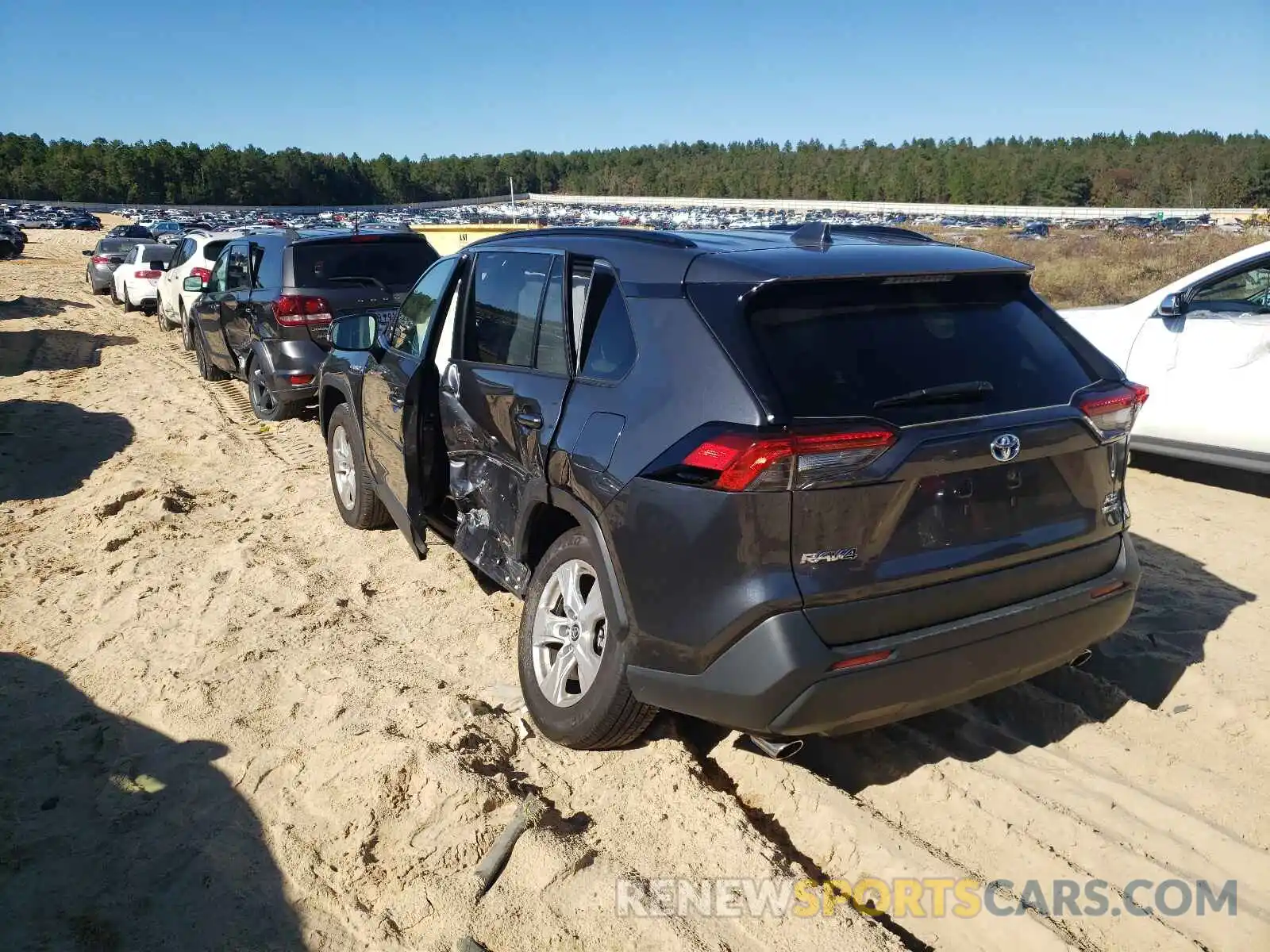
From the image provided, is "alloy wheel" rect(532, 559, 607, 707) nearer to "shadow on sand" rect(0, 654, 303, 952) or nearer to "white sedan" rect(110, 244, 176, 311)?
"shadow on sand" rect(0, 654, 303, 952)

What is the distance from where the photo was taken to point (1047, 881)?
2715 mm

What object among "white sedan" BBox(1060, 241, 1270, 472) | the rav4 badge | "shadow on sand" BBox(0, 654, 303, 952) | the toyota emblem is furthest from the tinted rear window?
the toyota emblem

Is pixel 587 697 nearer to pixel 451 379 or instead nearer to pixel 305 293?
pixel 451 379

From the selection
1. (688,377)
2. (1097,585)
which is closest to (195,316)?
(688,377)

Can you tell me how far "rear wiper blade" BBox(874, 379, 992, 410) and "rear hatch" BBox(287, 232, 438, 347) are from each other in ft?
21.0

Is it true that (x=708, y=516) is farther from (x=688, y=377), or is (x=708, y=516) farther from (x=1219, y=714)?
(x=1219, y=714)

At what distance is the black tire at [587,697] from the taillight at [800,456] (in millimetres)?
686

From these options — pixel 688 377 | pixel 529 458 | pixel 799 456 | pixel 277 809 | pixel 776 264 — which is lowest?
pixel 277 809

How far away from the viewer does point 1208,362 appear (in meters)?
6.08

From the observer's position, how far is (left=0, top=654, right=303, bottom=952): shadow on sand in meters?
2.62

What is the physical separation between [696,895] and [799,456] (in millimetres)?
1336

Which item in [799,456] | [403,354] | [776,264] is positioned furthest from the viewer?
[403,354]

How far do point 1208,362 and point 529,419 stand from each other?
4972 mm

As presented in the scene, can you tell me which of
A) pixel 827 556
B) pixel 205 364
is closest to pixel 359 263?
pixel 205 364
